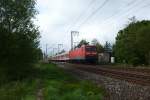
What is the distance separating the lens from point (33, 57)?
127ft

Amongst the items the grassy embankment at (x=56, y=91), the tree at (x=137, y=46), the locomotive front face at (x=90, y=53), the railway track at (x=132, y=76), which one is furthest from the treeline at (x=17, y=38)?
the tree at (x=137, y=46)

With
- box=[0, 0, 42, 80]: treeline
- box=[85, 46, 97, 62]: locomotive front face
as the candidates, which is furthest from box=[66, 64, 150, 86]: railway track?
box=[85, 46, 97, 62]: locomotive front face

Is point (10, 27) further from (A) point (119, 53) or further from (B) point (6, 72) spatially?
(A) point (119, 53)

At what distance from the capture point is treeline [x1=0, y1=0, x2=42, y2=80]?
34.7 m

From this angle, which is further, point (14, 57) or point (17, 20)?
point (17, 20)

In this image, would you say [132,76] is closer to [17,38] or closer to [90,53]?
[17,38]

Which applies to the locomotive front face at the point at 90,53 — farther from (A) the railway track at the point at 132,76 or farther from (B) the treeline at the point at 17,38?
(A) the railway track at the point at 132,76

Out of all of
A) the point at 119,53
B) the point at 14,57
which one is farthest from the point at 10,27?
the point at 119,53

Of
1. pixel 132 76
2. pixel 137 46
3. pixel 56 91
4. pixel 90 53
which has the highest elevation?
pixel 137 46

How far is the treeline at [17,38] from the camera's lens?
114 ft

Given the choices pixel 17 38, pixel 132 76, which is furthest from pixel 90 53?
pixel 132 76

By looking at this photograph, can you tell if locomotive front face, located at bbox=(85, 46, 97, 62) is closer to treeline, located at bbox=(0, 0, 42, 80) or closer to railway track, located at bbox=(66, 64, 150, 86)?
treeline, located at bbox=(0, 0, 42, 80)

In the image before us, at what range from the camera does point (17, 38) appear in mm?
36656

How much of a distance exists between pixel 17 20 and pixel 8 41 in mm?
3448
